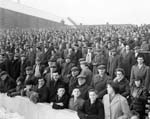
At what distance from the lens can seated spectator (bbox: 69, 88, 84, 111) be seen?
627 centimetres

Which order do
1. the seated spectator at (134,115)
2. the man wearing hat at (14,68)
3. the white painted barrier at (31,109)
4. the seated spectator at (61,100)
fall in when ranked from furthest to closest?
the man wearing hat at (14,68) → the seated spectator at (61,100) → the white painted barrier at (31,109) → the seated spectator at (134,115)

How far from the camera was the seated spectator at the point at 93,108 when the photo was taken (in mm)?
5648

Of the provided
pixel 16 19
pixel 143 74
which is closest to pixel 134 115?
pixel 143 74

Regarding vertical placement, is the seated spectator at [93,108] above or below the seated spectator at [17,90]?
above

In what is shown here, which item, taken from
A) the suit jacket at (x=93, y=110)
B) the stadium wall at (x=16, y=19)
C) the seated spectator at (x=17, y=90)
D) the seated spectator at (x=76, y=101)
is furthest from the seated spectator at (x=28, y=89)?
the stadium wall at (x=16, y=19)

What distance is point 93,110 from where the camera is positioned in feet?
18.8

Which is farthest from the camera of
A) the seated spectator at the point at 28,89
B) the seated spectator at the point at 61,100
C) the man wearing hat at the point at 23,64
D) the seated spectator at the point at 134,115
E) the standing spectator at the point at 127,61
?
the man wearing hat at the point at 23,64

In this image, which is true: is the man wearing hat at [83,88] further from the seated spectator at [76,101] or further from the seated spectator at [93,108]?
the seated spectator at [93,108]

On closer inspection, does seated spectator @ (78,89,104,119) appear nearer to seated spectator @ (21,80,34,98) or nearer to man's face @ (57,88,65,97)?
man's face @ (57,88,65,97)

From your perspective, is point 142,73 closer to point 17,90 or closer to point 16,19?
point 17,90

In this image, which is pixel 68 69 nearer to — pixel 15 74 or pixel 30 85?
pixel 30 85

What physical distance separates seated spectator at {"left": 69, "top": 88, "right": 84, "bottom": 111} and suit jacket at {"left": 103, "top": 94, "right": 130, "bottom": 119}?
0.69 metres

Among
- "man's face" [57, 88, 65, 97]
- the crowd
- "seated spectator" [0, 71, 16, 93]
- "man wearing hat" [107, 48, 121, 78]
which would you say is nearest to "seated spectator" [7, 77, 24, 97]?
the crowd

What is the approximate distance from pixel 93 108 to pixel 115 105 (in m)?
0.47
